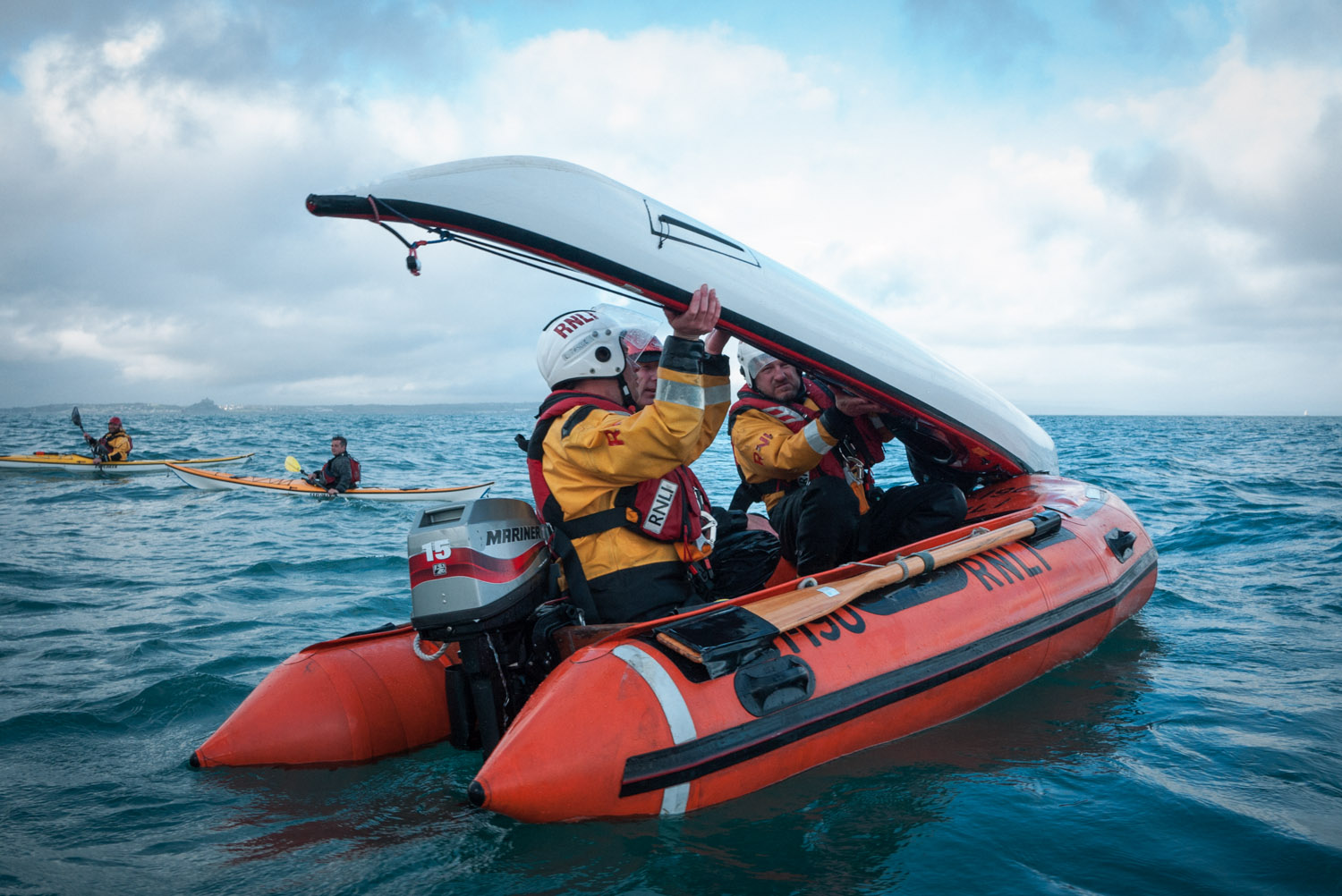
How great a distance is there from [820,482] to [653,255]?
158cm

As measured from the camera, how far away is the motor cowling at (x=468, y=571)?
8.48 ft

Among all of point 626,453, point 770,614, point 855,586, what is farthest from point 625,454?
point 855,586

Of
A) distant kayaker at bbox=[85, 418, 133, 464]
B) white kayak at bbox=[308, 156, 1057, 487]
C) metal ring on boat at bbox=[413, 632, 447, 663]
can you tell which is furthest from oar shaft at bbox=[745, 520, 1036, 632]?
distant kayaker at bbox=[85, 418, 133, 464]

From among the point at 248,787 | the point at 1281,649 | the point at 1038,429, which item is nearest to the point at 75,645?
the point at 248,787

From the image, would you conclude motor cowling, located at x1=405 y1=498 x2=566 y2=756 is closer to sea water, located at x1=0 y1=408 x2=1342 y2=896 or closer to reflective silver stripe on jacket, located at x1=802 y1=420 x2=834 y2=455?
sea water, located at x1=0 y1=408 x2=1342 y2=896

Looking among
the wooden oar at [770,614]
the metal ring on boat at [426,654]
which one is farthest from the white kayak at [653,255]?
the metal ring on boat at [426,654]

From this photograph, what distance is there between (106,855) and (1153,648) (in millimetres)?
4740

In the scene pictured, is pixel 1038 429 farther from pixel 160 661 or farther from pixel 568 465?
pixel 160 661

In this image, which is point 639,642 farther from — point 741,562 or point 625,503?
point 741,562

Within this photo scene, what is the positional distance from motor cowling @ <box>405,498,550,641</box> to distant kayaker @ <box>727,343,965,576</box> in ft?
4.93

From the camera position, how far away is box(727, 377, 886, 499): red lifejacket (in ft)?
13.3

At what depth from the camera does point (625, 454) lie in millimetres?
2525

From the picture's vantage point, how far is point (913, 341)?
13.9ft

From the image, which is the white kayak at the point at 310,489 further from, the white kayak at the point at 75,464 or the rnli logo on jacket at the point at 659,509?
the rnli logo on jacket at the point at 659,509
